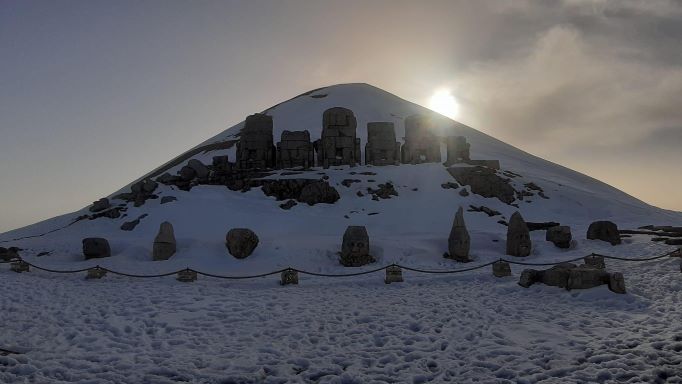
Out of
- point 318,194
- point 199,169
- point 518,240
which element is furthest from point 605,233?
point 199,169

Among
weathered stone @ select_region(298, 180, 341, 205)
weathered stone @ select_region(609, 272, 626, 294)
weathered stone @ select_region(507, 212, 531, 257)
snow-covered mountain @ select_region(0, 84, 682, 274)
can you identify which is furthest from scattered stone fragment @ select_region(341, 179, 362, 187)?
weathered stone @ select_region(609, 272, 626, 294)

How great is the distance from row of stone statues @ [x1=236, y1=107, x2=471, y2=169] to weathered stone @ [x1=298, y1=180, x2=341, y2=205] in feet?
19.3

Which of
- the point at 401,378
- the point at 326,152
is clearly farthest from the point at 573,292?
the point at 326,152

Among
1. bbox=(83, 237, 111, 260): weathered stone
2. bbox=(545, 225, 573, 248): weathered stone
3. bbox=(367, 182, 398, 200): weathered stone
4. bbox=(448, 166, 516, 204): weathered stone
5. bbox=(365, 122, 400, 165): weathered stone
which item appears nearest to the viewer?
bbox=(83, 237, 111, 260): weathered stone

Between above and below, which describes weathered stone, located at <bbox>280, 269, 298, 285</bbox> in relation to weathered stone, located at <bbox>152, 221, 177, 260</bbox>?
below

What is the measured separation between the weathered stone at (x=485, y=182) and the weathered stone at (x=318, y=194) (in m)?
Answer: 8.40

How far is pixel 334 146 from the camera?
3466 centimetres

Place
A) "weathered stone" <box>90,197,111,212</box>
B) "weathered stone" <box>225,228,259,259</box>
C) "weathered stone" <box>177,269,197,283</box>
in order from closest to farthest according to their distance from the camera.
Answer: "weathered stone" <box>177,269,197,283</box> < "weathered stone" <box>225,228,259,259</box> < "weathered stone" <box>90,197,111,212</box>

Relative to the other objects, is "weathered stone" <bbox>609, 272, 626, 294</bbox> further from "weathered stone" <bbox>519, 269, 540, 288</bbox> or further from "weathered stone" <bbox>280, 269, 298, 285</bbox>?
"weathered stone" <bbox>280, 269, 298, 285</bbox>

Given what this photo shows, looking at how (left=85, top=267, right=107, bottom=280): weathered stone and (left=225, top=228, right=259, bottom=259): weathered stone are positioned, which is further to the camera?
(left=225, top=228, right=259, bottom=259): weathered stone

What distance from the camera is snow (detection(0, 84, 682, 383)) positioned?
7375 millimetres

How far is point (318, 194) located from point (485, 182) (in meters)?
10.5

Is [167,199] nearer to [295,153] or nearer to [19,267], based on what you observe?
[295,153]

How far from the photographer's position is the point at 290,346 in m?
8.73
